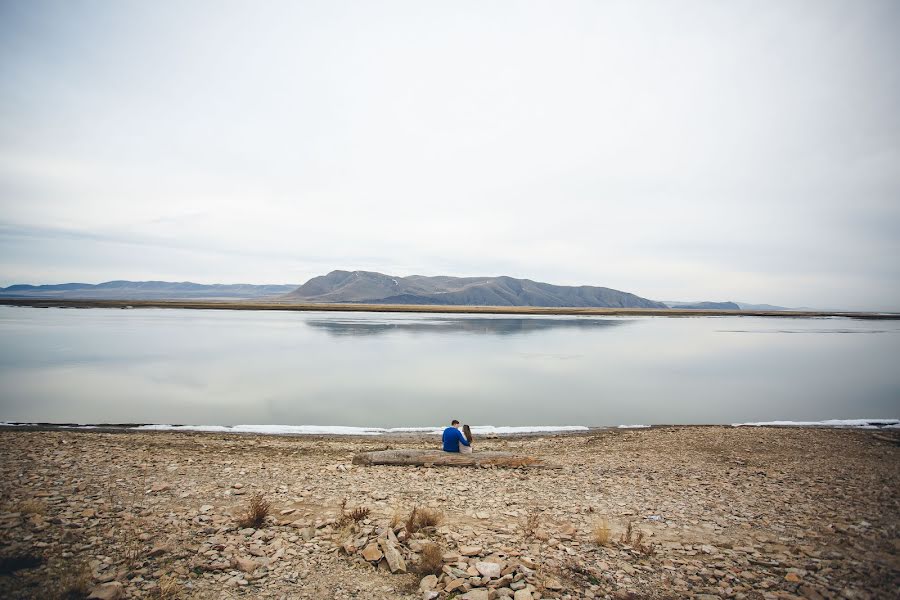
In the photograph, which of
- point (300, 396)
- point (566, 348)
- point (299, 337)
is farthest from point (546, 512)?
point (299, 337)

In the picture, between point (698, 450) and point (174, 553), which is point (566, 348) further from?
point (174, 553)

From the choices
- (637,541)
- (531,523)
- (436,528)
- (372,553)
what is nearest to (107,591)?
(372,553)

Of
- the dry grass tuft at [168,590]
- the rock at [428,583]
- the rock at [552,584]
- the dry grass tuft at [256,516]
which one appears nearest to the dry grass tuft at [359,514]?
the dry grass tuft at [256,516]

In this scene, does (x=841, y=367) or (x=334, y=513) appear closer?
(x=334, y=513)

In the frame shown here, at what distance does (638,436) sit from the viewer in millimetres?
15664

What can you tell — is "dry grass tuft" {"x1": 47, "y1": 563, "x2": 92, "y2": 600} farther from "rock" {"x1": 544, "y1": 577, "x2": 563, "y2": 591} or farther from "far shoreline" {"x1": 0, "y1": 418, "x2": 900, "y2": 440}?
"far shoreline" {"x1": 0, "y1": 418, "x2": 900, "y2": 440}

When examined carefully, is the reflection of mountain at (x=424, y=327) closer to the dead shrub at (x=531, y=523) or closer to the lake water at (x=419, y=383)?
the lake water at (x=419, y=383)

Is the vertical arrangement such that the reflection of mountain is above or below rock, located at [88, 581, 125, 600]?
below

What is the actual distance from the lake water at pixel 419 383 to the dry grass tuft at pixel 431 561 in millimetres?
12092

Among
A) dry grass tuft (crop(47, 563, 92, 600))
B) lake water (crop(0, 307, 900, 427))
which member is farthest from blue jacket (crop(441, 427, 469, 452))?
dry grass tuft (crop(47, 563, 92, 600))

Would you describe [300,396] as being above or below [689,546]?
below

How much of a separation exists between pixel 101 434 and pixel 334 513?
11.9 m

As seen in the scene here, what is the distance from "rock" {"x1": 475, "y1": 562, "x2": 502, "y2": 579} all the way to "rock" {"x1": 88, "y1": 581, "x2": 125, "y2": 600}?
14.2 ft

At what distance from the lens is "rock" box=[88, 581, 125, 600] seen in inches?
185
